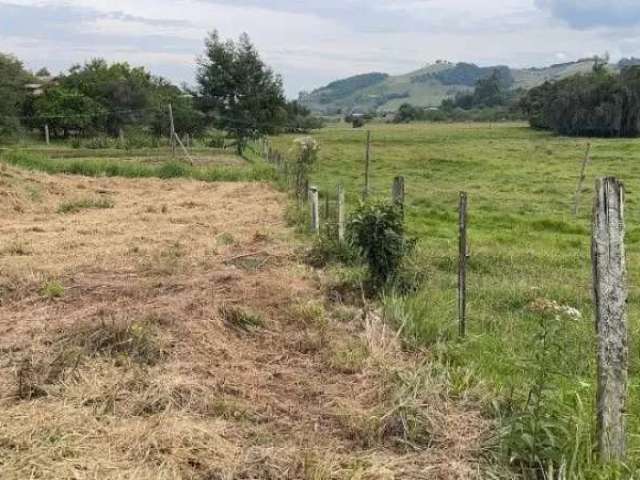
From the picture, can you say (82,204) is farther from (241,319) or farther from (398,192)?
(241,319)

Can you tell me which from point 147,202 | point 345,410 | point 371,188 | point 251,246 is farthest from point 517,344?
point 371,188

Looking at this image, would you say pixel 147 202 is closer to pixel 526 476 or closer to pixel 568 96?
pixel 526 476

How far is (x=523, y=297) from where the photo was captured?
675 centimetres

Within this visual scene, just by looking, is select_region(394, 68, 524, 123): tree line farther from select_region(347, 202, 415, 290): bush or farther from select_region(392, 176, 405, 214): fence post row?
select_region(347, 202, 415, 290): bush

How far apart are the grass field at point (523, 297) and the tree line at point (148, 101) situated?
33.7 ft

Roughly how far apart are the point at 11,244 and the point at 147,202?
5501 millimetres

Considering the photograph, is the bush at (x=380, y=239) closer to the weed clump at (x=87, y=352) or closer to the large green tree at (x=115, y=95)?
the weed clump at (x=87, y=352)

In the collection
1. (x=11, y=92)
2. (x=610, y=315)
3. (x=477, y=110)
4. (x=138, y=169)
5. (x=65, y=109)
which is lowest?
(x=138, y=169)

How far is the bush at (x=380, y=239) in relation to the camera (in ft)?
21.8

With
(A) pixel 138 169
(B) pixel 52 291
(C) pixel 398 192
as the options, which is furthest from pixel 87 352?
(A) pixel 138 169

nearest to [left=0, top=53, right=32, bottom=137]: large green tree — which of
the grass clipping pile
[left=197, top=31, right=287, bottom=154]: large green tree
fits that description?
[left=197, top=31, right=287, bottom=154]: large green tree

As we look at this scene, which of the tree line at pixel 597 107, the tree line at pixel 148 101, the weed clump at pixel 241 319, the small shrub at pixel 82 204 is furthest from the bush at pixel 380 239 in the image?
the tree line at pixel 597 107

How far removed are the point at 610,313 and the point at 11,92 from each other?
41.4 m

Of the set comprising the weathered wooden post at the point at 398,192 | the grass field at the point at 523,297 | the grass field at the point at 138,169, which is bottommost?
the grass field at the point at 523,297
